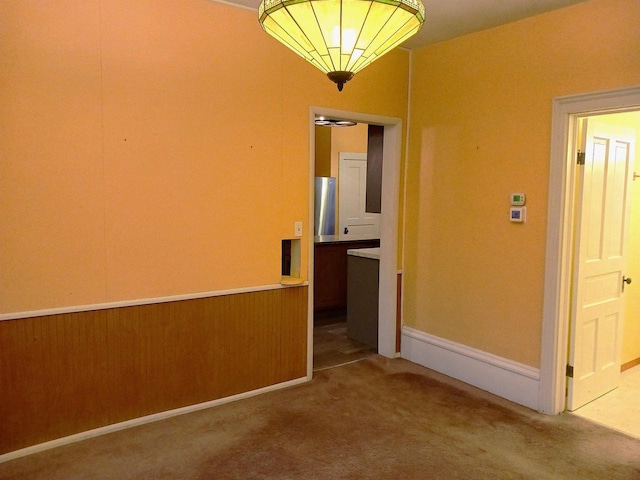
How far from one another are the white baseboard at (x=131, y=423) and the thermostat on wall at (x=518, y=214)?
2.03 meters

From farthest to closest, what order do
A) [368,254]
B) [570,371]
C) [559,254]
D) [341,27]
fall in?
[368,254] < [570,371] < [559,254] < [341,27]

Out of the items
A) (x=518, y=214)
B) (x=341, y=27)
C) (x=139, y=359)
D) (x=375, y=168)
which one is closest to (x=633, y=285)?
(x=518, y=214)

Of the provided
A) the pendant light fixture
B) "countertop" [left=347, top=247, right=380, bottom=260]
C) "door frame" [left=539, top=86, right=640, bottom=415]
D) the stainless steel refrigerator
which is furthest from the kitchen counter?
the pendant light fixture

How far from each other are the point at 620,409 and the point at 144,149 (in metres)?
3.72

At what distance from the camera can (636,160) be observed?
3.91 metres

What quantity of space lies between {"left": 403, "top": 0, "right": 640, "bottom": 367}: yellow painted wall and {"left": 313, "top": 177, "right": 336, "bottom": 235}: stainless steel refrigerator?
112 inches

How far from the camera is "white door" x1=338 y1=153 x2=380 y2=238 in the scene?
7285 millimetres

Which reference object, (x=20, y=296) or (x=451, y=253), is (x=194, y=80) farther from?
(x=451, y=253)

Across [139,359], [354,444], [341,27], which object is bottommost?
[354,444]

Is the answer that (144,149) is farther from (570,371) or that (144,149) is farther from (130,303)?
(570,371)

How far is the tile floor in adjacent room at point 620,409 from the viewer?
122 inches

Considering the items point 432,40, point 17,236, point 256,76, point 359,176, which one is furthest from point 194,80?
point 359,176

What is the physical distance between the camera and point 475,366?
3.71 m

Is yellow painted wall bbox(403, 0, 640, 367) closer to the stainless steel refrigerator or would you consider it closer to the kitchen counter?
the kitchen counter
